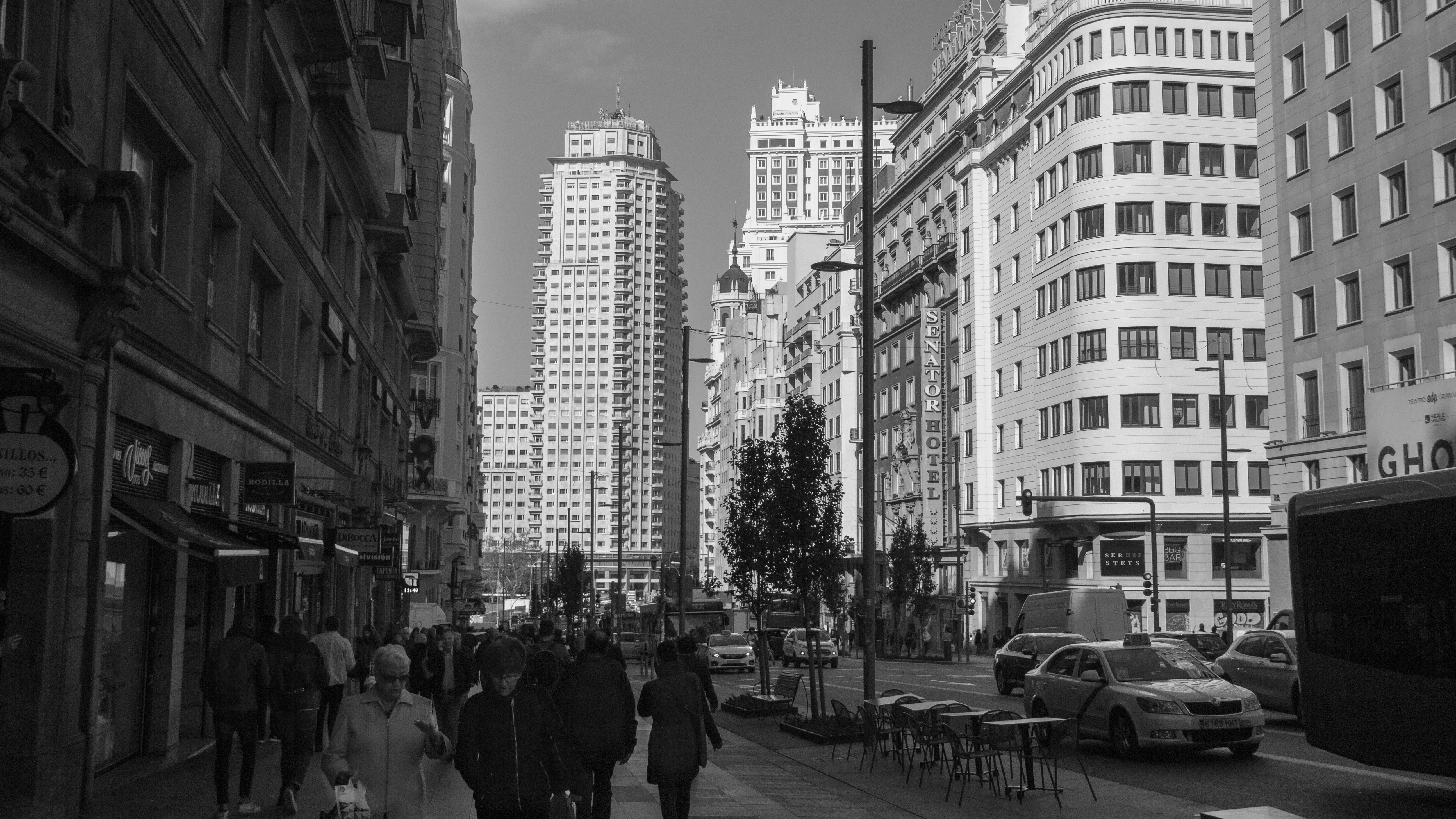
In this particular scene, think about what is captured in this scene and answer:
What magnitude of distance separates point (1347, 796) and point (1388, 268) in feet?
93.0

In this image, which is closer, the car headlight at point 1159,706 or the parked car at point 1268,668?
the car headlight at point 1159,706

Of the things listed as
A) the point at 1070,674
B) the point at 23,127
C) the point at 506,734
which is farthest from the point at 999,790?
the point at 23,127

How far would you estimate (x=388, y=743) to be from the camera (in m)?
7.30

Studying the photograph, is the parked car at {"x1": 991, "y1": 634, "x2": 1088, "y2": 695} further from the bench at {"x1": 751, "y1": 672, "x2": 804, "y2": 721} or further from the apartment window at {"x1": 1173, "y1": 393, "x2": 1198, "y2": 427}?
the apartment window at {"x1": 1173, "y1": 393, "x2": 1198, "y2": 427}

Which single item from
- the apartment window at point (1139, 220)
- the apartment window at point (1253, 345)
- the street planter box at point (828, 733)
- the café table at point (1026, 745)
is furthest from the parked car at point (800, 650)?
the café table at point (1026, 745)

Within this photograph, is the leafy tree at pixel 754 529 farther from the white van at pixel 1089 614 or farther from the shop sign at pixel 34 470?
the shop sign at pixel 34 470

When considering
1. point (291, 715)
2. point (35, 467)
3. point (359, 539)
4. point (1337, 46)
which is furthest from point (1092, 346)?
point (35, 467)

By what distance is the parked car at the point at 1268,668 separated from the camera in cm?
2345

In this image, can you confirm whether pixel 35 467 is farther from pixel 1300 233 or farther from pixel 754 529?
pixel 1300 233

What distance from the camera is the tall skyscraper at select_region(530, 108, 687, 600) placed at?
7594 inches

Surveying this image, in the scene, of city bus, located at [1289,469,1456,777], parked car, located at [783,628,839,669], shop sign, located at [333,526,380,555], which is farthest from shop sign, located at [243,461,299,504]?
parked car, located at [783,628,839,669]

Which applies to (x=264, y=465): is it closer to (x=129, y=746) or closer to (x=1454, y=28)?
(x=129, y=746)

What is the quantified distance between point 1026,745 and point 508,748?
9048 millimetres

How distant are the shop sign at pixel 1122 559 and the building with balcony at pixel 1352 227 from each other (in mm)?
16033
